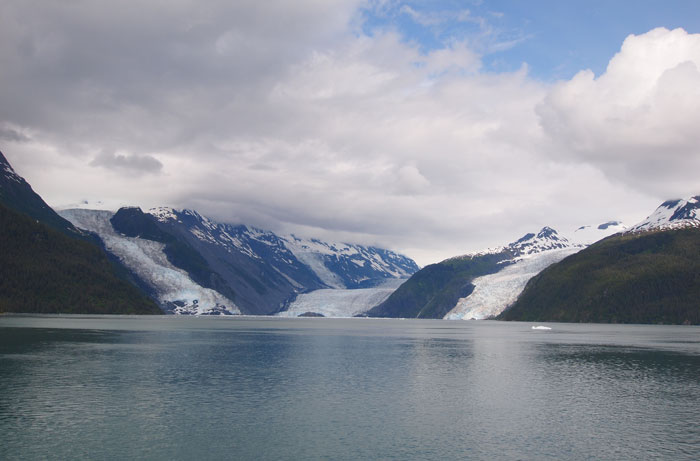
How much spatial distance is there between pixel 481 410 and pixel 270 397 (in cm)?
1893

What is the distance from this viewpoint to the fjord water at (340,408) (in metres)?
36.8

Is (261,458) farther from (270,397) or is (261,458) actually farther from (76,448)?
(270,397)

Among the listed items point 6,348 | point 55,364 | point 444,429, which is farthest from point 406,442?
point 6,348

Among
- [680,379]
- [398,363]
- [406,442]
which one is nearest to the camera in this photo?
[406,442]

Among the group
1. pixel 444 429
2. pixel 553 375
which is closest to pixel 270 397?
pixel 444 429

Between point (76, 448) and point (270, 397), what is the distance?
829 inches

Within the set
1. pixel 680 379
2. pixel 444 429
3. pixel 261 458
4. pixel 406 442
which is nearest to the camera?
pixel 261 458

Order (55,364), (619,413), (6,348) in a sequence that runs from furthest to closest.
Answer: (6,348) < (55,364) < (619,413)

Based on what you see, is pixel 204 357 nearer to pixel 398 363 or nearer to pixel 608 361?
pixel 398 363

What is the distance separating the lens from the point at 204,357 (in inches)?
3509

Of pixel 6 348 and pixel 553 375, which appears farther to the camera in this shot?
pixel 6 348

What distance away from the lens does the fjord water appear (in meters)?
36.8

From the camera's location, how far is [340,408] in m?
49.6

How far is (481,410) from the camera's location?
4953cm
